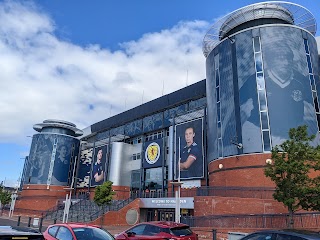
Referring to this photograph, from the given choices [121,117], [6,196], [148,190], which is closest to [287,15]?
[148,190]

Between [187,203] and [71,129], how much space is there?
45841 millimetres

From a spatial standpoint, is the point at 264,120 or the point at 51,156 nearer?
the point at 264,120

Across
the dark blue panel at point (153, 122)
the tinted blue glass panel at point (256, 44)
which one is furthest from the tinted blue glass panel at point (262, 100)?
the dark blue panel at point (153, 122)

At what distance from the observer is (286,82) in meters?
30.2

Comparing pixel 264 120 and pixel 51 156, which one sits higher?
pixel 51 156

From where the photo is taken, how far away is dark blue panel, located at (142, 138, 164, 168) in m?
46.2

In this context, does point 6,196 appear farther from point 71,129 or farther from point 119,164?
point 119,164

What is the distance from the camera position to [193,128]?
1528 inches

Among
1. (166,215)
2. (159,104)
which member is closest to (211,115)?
(166,215)

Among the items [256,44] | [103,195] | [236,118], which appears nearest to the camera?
[236,118]

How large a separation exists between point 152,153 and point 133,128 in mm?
10680

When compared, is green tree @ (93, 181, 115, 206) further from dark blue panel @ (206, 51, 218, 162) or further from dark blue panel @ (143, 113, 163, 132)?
dark blue panel @ (143, 113, 163, 132)

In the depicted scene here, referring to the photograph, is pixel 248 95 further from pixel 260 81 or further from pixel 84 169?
pixel 84 169

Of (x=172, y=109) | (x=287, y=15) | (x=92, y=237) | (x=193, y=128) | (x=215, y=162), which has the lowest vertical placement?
(x=92, y=237)
